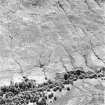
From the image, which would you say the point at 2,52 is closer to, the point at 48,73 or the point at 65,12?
the point at 48,73

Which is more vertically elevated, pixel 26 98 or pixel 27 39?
pixel 27 39

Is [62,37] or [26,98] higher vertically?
[62,37]

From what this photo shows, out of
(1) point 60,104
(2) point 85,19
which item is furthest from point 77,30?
(1) point 60,104

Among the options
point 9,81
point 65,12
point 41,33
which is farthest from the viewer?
point 65,12

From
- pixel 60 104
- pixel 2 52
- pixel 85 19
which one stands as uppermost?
pixel 85 19

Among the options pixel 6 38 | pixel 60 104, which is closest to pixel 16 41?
pixel 6 38

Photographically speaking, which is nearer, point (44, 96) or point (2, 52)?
point (44, 96)

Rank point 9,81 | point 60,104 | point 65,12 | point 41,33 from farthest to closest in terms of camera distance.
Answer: point 65,12, point 41,33, point 9,81, point 60,104

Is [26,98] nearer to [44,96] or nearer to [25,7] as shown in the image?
[44,96]

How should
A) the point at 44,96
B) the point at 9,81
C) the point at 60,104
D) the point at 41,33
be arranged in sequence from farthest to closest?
the point at 41,33 < the point at 9,81 < the point at 44,96 < the point at 60,104
